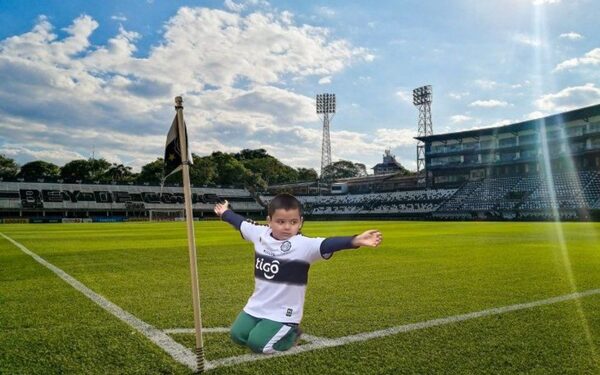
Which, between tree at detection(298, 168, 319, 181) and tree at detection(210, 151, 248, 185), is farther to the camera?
tree at detection(298, 168, 319, 181)

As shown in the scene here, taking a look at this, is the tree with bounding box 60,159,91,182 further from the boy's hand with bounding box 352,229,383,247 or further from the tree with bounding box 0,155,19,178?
the boy's hand with bounding box 352,229,383,247

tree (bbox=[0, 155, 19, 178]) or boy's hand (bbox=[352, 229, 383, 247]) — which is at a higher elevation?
tree (bbox=[0, 155, 19, 178])

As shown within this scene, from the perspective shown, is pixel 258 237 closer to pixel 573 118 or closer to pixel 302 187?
pixel 573 118

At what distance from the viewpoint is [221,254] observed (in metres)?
17.7

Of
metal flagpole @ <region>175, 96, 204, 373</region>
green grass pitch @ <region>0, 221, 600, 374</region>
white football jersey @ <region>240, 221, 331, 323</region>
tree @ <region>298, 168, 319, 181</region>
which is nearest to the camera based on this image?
white football jersey @ <region>240, 221, 331, 323</region>

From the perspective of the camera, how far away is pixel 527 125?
76.9 meters

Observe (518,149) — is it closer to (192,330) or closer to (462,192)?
(462,192)

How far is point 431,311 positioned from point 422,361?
255cm

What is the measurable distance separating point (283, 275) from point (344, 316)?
10.2 feet

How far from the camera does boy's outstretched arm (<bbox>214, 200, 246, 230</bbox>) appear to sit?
5.29 metres

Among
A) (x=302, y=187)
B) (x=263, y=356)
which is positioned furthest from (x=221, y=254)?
(x=302, y=187)

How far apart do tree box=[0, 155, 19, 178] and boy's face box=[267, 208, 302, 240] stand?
13118cm

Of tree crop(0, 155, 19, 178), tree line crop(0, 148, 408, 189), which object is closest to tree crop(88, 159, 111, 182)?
tree line crop(0, 148, 408, 189)

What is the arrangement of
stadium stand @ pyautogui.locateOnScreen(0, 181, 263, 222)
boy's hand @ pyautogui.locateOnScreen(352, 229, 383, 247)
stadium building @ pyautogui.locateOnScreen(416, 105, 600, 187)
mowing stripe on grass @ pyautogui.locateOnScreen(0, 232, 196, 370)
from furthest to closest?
stadium stand @ pyautogui.locateOnScreen(0, 181, 263, 222)
stadium building @ pyautogui.locateOnScreen(416, 105, 600, 187)
mowing stripe on grass @ pyautogui.locateOnScreen(0, 232, 196, 370)
boy's hand @ pyautogui.locateOnScreen(352, 229, 383, 247)
